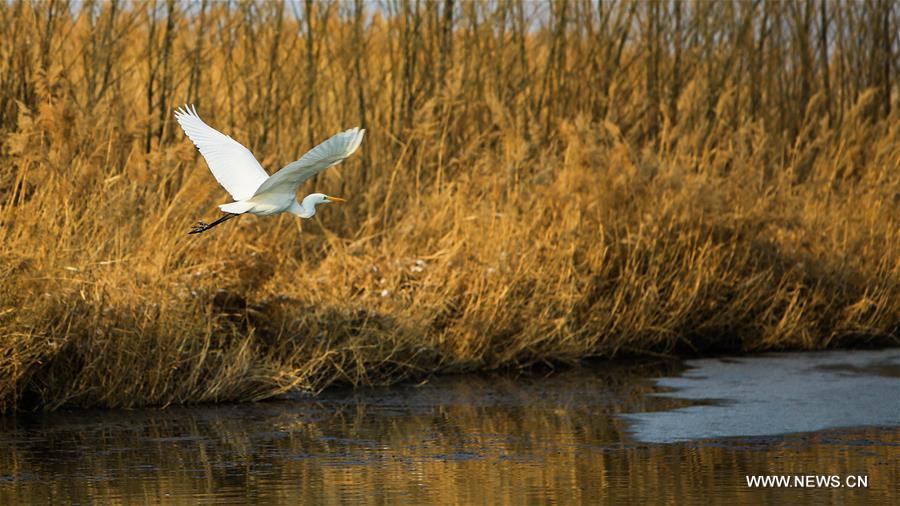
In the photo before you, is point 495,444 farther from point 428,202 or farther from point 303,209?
point 428,202

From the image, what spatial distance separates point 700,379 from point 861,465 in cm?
287

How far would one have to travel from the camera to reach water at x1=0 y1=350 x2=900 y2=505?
576 cm

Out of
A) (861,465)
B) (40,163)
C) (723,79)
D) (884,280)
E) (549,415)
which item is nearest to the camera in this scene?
(861,465)

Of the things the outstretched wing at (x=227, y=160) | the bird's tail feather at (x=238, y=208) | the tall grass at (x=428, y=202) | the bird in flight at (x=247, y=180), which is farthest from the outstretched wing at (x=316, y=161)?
the tall grass at (x=428, y=202)

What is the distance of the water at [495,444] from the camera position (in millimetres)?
5762

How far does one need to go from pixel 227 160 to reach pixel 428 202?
12.5 ft

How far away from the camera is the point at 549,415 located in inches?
309

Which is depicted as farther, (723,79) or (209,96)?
(723,79)

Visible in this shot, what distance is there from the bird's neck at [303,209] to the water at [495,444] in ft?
3.68

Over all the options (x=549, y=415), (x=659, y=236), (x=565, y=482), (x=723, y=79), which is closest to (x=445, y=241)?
(x=659, y=236)

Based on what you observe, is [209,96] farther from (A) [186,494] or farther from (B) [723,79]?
(A) [186,494]

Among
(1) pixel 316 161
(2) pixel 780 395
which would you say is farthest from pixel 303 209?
(2) pixel 780 395

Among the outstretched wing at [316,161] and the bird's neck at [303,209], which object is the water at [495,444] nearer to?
the bird's neck at [303,209]

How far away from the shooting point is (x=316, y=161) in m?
5.80
